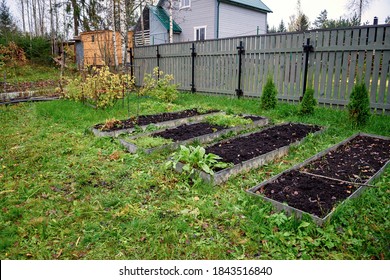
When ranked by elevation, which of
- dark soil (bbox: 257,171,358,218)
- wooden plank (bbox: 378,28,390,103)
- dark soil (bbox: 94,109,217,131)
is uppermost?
wooden plank (bbox: 378,28,390,103)

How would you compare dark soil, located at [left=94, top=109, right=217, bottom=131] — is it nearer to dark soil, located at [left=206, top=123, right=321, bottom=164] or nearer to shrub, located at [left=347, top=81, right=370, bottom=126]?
dark soil, located at [left=206, top=123, right=321, bottom=164]

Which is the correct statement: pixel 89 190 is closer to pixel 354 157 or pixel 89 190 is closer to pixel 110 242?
pixel 110 242

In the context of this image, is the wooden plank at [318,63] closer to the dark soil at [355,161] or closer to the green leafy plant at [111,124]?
the dark soil at [355,161]

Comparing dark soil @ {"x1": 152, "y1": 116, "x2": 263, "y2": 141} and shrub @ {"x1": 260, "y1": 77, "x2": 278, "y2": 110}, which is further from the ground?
shrub @ {"x1": 260, "y1": 77, "x2": 278, "y2": 110}

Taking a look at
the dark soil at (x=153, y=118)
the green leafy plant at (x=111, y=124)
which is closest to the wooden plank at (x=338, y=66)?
the dark soil at (x=153, y=118)

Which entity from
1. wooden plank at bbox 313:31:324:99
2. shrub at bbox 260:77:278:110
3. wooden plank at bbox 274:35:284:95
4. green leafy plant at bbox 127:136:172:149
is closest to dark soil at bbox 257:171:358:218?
green leafy plant at bbox 127:136:172:149

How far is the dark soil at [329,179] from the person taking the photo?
2830 millimetres

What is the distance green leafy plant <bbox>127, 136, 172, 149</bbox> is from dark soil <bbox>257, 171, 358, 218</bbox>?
1994mm

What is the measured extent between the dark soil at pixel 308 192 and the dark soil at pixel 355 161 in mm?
264

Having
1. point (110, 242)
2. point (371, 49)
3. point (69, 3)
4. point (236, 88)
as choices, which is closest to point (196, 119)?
point (236, 88)

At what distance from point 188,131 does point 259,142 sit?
4.56 ft

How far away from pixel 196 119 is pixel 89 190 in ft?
11.8

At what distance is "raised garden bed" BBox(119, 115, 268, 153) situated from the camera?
465 centimetres

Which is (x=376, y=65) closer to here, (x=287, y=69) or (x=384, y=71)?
(x=384, y=71)
